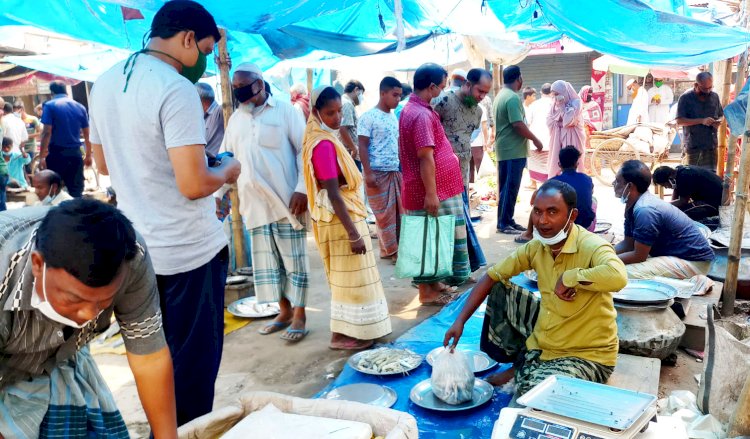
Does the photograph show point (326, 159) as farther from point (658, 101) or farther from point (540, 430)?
point (658, 101)

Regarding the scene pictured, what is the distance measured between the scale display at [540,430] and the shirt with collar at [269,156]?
7.73 feet

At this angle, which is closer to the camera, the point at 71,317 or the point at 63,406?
the point at 71,317

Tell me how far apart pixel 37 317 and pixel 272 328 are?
302 cm

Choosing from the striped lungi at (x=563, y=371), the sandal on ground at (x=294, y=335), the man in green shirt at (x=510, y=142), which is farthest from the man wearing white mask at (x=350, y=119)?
the striped lungi at (x=563, y=371)

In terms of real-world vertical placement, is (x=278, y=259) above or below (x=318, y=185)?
below

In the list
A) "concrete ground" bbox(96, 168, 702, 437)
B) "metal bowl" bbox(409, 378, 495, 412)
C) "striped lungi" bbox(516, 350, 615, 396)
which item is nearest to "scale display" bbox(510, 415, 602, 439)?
"striped lungi" bbox(516, 350, 615, 396)

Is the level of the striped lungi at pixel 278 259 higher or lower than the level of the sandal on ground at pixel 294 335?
higher

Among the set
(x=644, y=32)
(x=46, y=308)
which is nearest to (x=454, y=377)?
(x=46, y=308)

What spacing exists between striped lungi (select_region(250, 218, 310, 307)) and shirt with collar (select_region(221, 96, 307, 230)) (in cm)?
9

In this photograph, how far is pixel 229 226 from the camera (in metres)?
5.55

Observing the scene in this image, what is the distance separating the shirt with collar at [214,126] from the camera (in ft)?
17.8

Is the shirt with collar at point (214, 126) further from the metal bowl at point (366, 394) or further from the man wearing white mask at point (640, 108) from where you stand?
the man wearing white mask at point (640, 108)

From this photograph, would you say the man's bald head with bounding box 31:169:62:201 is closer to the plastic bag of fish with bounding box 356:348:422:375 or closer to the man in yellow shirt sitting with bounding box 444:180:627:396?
the plastic bag of fish with bounding box 356:348:422:375

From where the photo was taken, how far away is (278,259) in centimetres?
423
